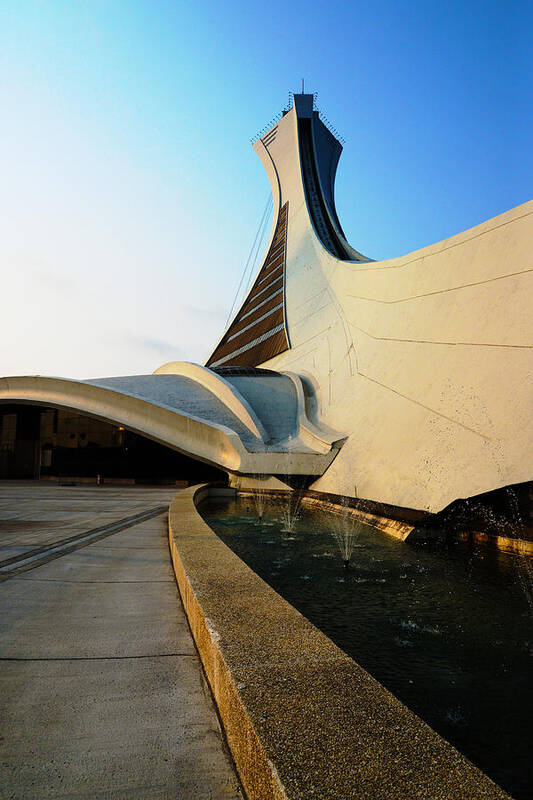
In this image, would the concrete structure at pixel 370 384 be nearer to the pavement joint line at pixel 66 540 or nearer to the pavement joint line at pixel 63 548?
the pavement joint line at pixel 66 540

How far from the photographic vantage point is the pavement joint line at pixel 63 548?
13.7ft

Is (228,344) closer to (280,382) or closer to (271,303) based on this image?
(271,303)

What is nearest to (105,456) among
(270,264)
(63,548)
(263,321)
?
(263,321)

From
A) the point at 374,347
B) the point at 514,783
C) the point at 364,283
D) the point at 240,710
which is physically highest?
the point at 364,283

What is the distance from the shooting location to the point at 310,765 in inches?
48.4

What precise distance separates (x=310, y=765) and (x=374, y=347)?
40.2ft

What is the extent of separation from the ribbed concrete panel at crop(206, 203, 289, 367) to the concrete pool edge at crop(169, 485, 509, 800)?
19894mm

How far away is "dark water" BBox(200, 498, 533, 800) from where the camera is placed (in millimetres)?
2395

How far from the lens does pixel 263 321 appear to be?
84.9 feet

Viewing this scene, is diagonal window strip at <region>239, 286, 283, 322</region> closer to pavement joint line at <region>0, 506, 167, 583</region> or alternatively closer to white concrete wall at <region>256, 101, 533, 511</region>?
white concrete wall at <region>256, 101, 533, 511</region>

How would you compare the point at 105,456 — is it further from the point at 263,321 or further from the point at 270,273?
the point at 270,273

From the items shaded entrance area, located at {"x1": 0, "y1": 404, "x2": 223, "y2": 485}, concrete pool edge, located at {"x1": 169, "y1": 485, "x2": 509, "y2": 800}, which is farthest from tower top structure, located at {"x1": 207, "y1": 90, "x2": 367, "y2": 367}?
concrete pool edge, located at {"x1": 169, "y1": 485, "x2": 509, "y2": 800}

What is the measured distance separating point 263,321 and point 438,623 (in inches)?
904

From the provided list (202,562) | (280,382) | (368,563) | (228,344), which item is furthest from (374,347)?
(228,344)
